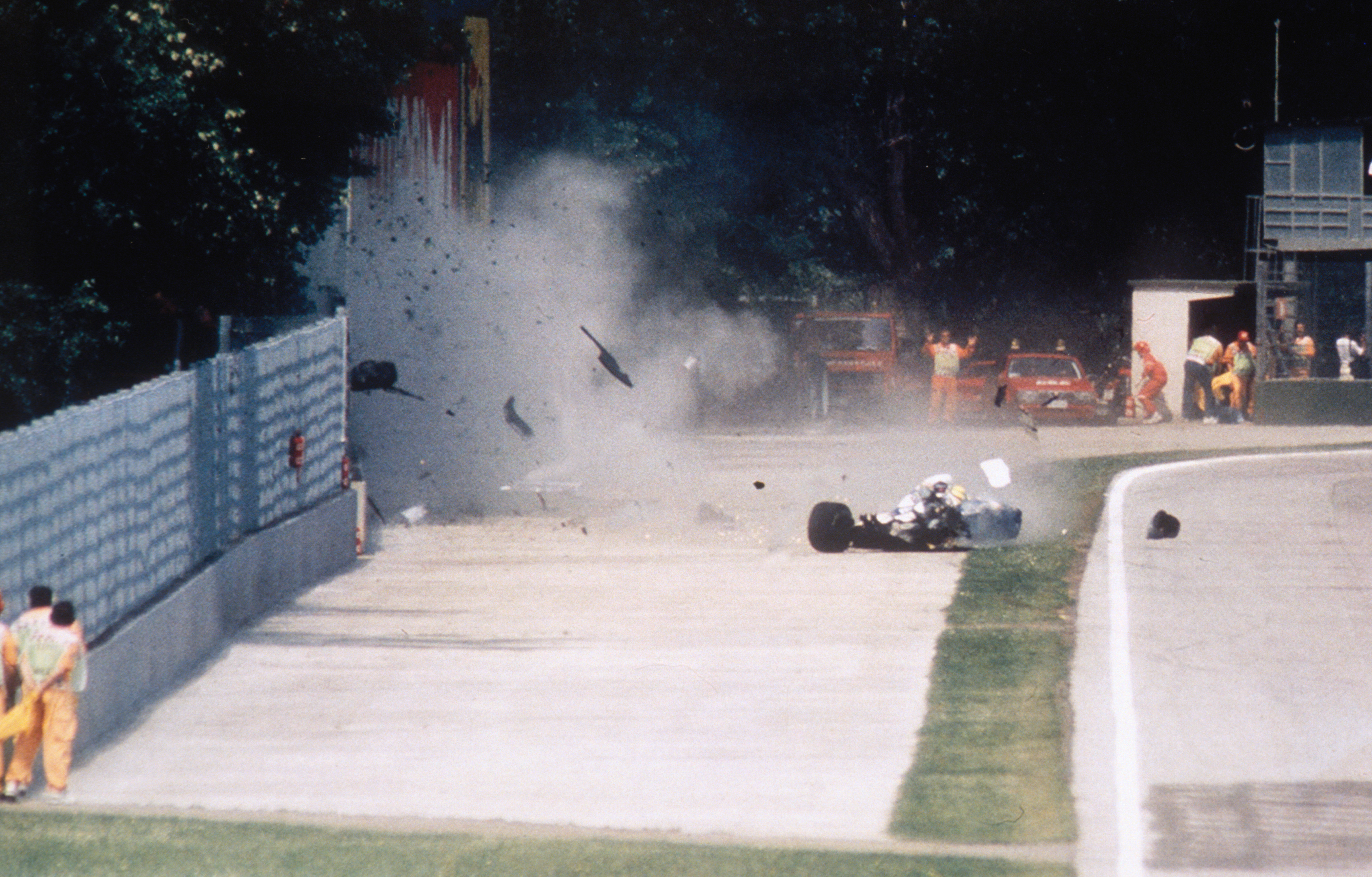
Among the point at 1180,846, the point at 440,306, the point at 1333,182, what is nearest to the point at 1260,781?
the point at 1180,846

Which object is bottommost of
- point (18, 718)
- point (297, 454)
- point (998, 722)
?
point (998, 722)

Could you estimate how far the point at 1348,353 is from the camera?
3409cm

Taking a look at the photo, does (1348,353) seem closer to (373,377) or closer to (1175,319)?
(1175,319)

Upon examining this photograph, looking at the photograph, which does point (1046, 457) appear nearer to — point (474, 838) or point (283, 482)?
point (283, 482)

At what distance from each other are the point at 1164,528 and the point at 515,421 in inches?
461

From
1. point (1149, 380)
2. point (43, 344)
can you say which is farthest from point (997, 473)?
point (1149, 380)

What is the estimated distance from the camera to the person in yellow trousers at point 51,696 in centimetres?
845

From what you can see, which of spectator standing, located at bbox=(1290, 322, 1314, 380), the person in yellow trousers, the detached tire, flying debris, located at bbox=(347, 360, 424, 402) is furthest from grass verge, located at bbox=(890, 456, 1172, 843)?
spectator standing, located at bbox=(1290, 322, 1314, 380)

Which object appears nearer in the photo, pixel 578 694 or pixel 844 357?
pixel 578 694

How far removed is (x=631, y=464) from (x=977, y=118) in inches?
991

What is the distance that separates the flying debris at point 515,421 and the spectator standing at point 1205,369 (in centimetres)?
1327

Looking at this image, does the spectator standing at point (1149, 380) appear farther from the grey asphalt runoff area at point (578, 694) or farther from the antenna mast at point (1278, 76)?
the grey asphalt runoff area at point (578, 694)

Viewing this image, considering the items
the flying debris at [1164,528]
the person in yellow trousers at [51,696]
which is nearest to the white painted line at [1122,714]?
the flying debris at [1164,528]

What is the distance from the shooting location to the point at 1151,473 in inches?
868
